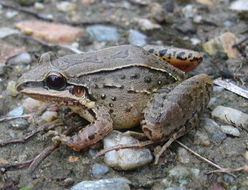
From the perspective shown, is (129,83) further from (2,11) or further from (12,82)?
(2,11)

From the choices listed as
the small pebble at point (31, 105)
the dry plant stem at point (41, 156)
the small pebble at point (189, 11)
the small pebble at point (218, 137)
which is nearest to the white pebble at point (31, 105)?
the small pebble at point (31, 105)

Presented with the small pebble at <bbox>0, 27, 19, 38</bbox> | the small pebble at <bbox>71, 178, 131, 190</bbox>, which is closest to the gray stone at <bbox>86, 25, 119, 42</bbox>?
the small pebble at <bbox>0, 27, 19, 38</bbox>

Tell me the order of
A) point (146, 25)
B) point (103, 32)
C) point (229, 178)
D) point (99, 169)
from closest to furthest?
1. point (229, 178)
2. point (99, 169)
3. point (103, 32)
4. point (146, 25)

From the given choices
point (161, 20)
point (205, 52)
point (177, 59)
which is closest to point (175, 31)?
point (161, 20)

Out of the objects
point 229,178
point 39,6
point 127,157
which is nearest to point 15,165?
point 127,157

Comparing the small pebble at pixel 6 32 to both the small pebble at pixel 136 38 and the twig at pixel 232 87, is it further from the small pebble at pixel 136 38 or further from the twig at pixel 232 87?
the twig at pixel 232 87

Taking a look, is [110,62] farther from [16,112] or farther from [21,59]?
[21,59]

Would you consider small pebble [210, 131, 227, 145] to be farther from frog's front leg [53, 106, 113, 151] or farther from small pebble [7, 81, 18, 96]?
small pebble [7, 81, 18, 96]
